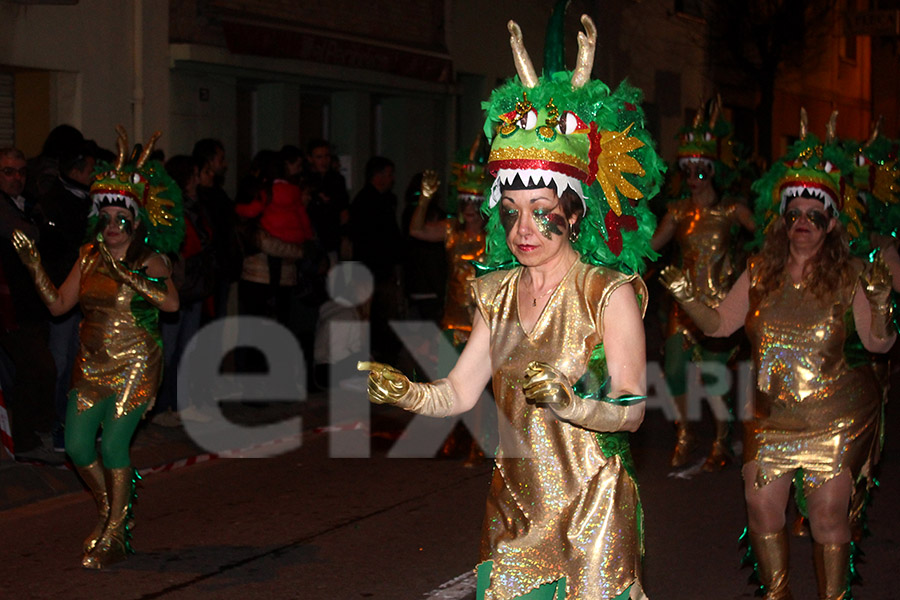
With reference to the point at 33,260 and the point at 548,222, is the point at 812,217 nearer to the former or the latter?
the point at 548,222

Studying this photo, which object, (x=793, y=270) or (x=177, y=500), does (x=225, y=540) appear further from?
(x=793, y=270)

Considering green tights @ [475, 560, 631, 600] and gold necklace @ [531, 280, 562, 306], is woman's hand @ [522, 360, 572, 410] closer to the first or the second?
gold necklace @ [531, 280, 562, 306]

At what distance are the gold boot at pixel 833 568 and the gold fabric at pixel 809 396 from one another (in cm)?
26

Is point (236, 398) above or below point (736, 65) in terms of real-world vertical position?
below

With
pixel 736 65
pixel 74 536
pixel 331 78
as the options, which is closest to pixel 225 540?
pixel 74 536

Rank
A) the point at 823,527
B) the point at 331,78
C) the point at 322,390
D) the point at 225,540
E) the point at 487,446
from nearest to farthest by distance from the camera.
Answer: the point at 823,527 → the point at 225,540 → the point at 487,446 → the point at 322,390 → the point at 331,78

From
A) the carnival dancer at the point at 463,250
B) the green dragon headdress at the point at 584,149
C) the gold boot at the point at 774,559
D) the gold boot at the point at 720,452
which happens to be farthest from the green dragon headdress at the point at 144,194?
the gold boot at the point at 720,452

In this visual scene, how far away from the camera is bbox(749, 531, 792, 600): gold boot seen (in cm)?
520

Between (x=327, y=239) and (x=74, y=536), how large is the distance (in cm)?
553

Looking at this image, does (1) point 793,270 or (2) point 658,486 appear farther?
(2) point 658,486

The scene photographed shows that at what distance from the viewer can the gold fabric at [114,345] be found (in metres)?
6.50

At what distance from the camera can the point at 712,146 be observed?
30.4ft

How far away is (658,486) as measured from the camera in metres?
8.43

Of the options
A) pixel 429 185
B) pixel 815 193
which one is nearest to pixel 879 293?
pixel 815 193
